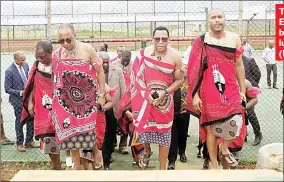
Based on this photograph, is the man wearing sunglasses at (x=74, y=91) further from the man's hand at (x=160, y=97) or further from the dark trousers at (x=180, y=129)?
the dark trousers at (x=180, y=129)

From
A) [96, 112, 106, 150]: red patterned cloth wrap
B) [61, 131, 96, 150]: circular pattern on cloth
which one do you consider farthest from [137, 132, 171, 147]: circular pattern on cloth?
[61, 131, 96, 150]: circular pattern on cloth

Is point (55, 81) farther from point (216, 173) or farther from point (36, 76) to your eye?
point (216, 173)

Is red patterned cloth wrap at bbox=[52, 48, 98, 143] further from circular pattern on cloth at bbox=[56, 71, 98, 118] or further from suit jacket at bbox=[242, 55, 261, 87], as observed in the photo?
suit jacket at bbox=[242, 55, 261, 87]

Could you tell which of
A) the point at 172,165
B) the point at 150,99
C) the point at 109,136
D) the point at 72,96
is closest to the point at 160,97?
the point at 150,99

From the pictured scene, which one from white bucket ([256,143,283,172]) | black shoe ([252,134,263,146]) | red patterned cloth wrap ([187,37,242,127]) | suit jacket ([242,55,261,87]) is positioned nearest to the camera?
red patterned cloth wrap ([187,37,242,127])

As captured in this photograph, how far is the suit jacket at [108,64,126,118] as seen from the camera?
7.23m

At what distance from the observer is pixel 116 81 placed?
287 inches

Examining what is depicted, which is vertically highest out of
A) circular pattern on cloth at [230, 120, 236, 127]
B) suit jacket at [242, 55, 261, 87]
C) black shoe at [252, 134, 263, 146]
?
suit jacket at [242, 55, 261, 87]

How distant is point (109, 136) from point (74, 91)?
1.61 m

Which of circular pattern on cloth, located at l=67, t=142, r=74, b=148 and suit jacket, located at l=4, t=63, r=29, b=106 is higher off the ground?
suit jacket, located at l=4, t=63, r=29, b=106

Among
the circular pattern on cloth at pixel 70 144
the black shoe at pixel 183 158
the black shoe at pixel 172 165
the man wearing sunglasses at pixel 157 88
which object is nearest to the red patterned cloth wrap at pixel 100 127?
the man wearing sunglasses at pixel 157 88

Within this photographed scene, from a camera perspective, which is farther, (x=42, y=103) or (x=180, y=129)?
(x=180, y=129)

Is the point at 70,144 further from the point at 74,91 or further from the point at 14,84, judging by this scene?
the point at 14,84

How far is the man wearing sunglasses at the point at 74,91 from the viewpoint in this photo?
5.74m
